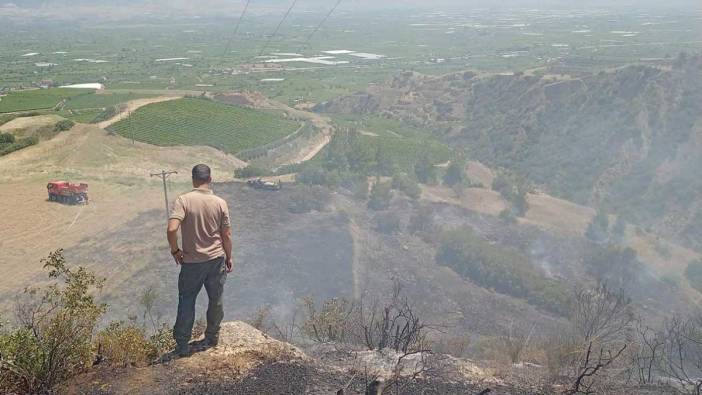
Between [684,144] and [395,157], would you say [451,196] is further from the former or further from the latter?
[684,144]

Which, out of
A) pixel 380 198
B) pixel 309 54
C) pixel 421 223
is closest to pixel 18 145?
pixel 380 198

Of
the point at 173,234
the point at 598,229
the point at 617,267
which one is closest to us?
the point at 173,234

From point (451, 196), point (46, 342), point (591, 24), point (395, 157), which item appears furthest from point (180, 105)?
point (591, 24)

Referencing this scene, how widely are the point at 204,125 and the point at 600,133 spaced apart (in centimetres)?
4108

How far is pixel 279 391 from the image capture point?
243 inches

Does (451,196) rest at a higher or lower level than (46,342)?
lower

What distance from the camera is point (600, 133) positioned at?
187 feet

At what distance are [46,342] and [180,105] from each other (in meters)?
52.5

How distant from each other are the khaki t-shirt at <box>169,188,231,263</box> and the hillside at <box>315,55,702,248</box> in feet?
146

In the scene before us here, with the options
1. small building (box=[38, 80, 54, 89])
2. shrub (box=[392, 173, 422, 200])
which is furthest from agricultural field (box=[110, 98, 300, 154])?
small building (box=[38, 80, 54, 89])

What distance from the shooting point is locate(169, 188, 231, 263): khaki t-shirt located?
6.12 m

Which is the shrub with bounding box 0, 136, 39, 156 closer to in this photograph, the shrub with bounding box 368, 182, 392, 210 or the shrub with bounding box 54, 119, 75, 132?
the shrub with bounding box 54, 119, 75, 132

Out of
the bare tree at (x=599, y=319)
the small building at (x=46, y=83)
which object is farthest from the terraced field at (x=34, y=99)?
the bare tree at (x=599, y=319)

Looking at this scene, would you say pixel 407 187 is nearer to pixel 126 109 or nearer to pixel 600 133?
pixel 600 133
